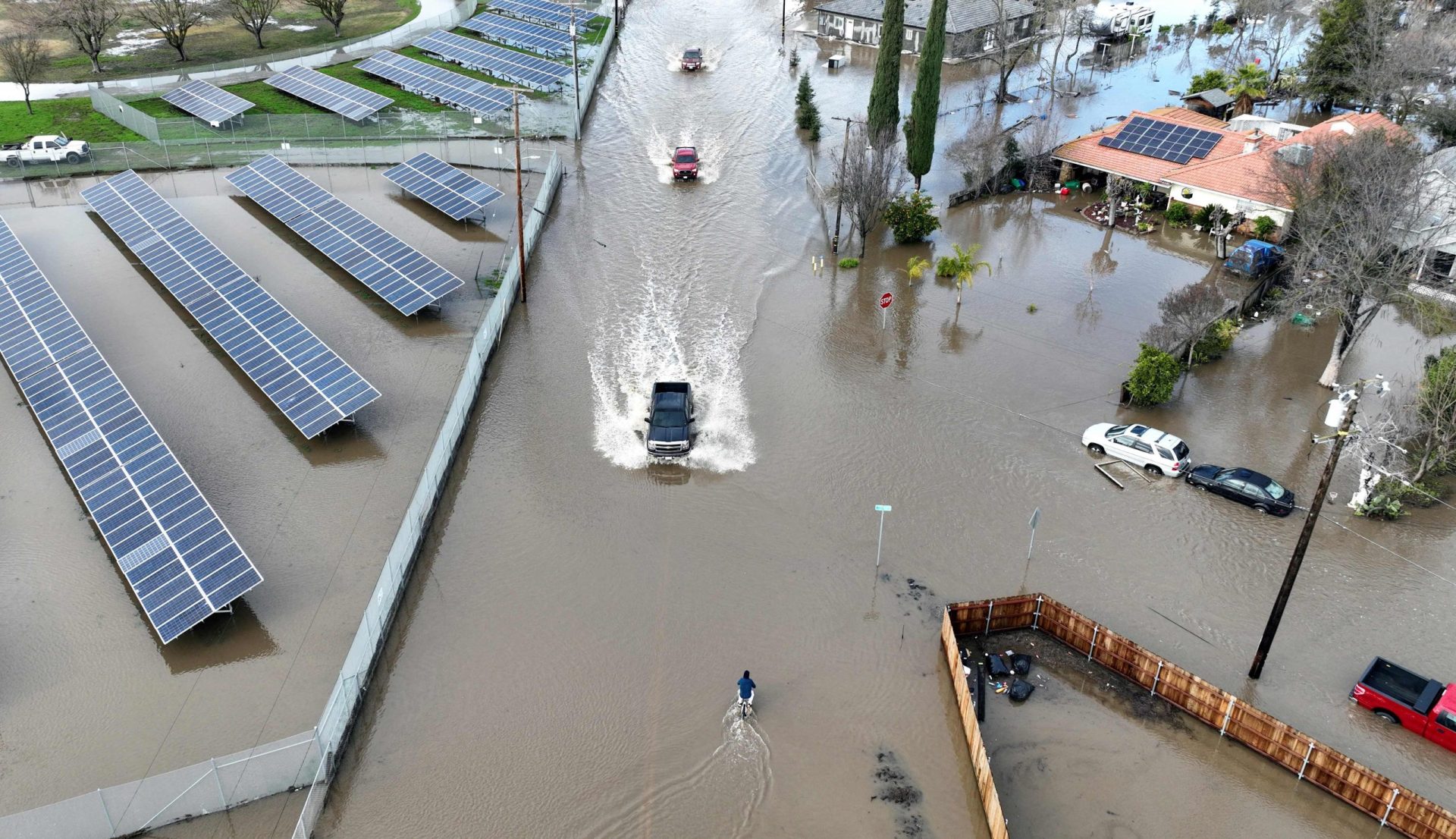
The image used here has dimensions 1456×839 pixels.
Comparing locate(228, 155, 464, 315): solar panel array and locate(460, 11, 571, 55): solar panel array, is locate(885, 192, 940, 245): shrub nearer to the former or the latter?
locate(228, 155, 464, 315): solar panel array

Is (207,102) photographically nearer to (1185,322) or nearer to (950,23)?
(950,23)

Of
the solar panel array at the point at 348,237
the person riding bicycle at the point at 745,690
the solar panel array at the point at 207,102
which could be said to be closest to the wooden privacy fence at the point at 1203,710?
the person riding bicycle at the point at 745,690

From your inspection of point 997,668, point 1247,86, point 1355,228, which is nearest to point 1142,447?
point 997,668

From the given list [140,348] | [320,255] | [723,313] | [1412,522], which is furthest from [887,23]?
[140,348]

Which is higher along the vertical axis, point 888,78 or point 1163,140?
point 888,78

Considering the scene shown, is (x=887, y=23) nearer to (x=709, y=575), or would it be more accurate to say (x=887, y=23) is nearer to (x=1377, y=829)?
(x=709, y=575)

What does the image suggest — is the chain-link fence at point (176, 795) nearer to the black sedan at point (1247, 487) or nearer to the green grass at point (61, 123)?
the black sedan at point (1247, 487)
